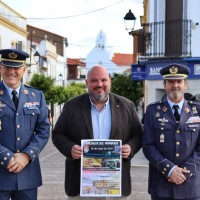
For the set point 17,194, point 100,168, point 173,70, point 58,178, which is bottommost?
point 58,178

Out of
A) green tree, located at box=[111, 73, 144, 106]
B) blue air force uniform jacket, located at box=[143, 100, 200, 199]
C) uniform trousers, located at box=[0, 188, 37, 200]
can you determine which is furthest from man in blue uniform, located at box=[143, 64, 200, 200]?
green tree, located at box=[111, 73, 144, 106]

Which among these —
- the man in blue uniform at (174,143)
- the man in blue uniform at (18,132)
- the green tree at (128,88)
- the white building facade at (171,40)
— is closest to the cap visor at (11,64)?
the man in blue uniform at (18,132)

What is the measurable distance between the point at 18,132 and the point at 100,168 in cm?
90

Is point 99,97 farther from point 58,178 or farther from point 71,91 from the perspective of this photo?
point 71,91

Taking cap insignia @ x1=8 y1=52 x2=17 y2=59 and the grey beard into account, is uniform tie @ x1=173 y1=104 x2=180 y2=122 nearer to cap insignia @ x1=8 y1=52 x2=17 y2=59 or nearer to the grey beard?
the grey beard

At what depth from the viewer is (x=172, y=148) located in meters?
4.89

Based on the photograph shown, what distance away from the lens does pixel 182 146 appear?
4875 millimetres

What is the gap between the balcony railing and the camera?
15562mm

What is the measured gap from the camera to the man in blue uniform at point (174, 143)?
4.82 m

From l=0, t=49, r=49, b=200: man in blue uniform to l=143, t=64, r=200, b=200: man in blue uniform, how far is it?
3.70 feet

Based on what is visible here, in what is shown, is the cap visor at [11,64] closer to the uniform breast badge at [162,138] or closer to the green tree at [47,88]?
the uniform breast badge at [162,138]

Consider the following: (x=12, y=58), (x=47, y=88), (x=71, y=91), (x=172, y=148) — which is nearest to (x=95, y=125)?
(x=172, y=148)

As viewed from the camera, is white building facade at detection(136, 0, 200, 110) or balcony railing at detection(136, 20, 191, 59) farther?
balcony railing at detection(136, 20, 191, 59)

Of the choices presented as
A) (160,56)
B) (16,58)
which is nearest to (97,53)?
(160,56)
